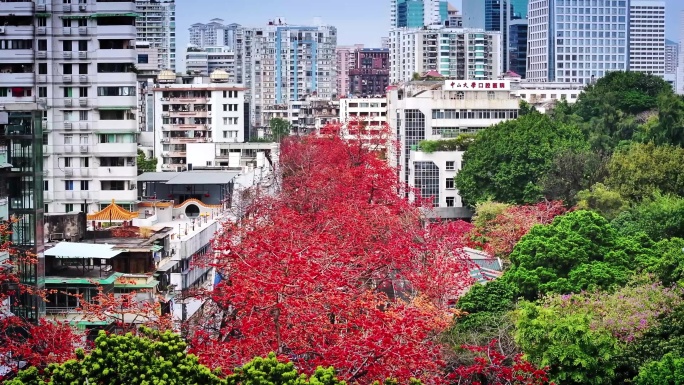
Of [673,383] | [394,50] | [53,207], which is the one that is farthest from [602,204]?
[394,50]

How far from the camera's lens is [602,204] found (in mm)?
46625

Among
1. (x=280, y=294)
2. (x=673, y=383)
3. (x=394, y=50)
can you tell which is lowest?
(x=673, y=383)

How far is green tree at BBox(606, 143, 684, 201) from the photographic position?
153ft

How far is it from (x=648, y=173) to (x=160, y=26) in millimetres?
108882

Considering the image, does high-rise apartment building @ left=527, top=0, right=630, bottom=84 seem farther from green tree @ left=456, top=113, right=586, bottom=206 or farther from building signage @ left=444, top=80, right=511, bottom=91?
green tree @ left=456, top=113, right=586, bottom=206

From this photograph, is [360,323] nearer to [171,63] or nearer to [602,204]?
[602,204]

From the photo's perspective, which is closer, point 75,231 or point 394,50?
point 75,231

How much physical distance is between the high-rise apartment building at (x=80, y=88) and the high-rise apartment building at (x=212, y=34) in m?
144

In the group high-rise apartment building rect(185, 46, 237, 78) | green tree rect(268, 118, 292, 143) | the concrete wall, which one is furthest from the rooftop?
high-rise apartment building rect(185, 46, 237, 78)

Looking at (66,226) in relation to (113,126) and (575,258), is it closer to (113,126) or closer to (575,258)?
(575,258)

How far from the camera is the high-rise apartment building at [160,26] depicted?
146 meters

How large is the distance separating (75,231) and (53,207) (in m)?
12.5

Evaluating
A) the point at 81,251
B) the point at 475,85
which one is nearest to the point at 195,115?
the point at 475,85

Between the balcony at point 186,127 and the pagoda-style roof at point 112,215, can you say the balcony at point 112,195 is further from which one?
the balcony at point 186,127
